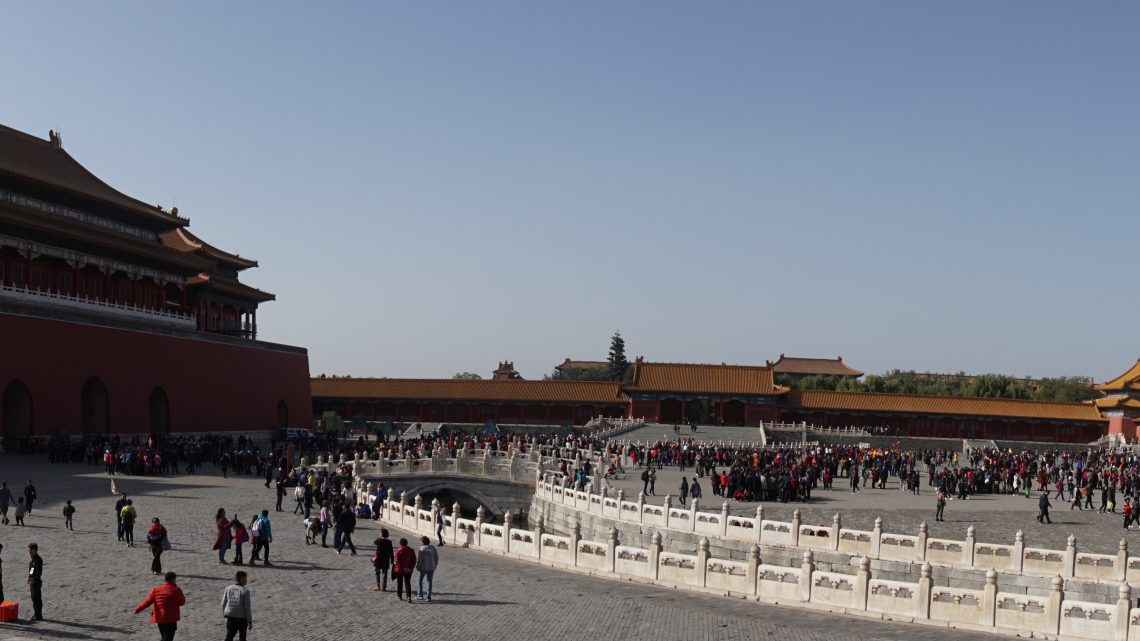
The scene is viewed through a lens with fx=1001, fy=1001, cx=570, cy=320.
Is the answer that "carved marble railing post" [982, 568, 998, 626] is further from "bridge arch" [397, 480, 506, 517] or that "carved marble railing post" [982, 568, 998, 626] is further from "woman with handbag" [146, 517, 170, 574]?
"bridge arch" [397, 480, 506, 517]

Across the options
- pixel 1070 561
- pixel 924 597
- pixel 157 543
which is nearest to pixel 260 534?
pixel 157 543

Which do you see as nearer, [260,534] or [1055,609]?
[1055,609]

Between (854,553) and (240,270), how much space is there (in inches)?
1838

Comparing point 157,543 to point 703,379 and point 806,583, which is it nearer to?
point 806,583

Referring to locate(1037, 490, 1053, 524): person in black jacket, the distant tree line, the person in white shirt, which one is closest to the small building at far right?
the distant tree line

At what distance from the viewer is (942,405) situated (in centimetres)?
6712

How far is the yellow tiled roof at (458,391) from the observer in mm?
66000

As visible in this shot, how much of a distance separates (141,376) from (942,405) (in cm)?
5013

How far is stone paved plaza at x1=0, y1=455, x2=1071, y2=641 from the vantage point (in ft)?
42.1

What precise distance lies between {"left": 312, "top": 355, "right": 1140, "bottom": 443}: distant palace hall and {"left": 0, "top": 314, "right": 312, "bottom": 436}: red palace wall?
41.3 ft

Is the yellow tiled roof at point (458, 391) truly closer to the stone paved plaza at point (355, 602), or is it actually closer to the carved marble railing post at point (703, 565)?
the stone paved plaza at point (355, 602)

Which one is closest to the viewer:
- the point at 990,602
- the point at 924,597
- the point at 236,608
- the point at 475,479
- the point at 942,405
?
the point at 236,608

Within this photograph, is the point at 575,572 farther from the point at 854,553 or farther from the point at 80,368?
the point at 80,368

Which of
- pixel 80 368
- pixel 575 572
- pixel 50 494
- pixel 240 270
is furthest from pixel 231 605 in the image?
pixel 240 270
